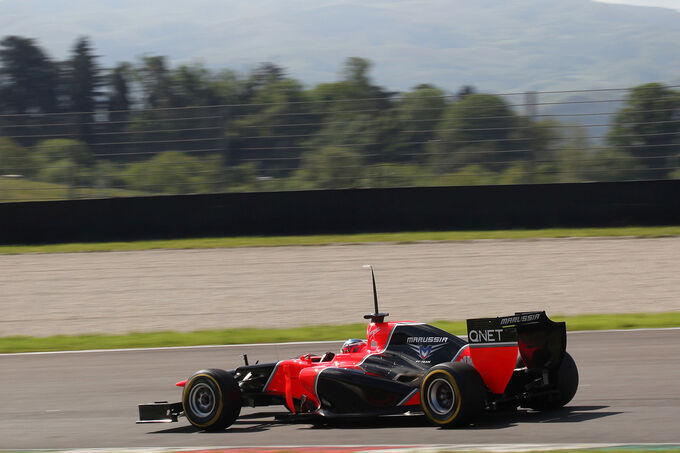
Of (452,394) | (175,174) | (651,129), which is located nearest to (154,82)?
(175,174)

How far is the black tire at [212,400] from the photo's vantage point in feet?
24.2

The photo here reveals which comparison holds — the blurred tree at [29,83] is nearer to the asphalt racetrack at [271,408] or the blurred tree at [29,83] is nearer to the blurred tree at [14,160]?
the blurred tree at [14,160]

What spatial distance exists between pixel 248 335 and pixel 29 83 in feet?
49.1

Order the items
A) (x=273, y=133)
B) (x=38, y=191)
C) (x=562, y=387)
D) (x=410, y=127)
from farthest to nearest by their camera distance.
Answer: (x=38, y=191) < (x=273, y=133) < (x=410, y=127) < (x=562, y=387)

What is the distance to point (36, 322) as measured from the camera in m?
14.1

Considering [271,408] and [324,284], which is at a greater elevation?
[324,284]

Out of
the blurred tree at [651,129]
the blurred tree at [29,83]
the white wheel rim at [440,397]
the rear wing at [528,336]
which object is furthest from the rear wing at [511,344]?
the blurred tree at [29,83]

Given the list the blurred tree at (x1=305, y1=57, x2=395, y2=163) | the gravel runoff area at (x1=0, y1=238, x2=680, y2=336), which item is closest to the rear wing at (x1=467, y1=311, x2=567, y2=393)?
the gravel runoff area at (x1=0, y1=238, x2=680, y2=336)

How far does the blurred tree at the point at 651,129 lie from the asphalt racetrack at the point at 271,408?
7404 mm

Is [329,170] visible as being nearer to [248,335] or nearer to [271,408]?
[248,335]

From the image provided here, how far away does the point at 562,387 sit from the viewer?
7.06m

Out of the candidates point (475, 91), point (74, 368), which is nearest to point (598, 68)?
point (475, 91)

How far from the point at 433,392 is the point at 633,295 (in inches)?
324

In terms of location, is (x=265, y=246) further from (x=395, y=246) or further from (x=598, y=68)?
(x=598, y=68)
